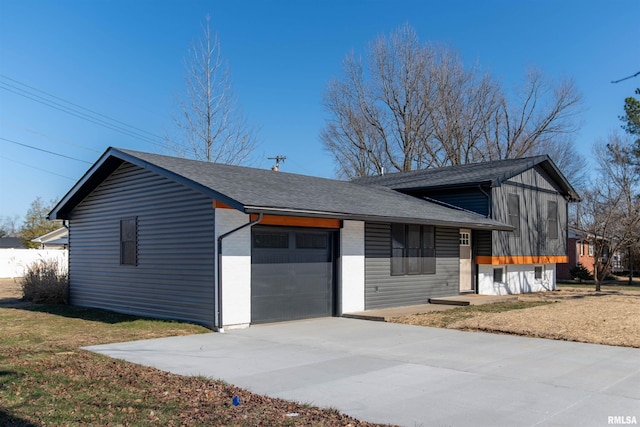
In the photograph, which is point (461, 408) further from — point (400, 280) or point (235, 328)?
point (400, 280)

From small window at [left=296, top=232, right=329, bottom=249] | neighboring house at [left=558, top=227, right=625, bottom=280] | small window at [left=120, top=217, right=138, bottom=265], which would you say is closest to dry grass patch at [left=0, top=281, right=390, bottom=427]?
small window at [left=120, top=217, right=138, bottom=265]

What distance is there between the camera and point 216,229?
35.9 feet

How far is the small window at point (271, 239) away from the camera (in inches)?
459

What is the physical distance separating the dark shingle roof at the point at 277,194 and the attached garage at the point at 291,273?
2.72 ft

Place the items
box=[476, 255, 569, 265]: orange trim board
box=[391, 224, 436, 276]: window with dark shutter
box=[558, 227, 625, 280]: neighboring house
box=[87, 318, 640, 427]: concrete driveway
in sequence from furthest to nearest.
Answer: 1. box=[558, 227, 625, 280]: neighboring house
2. box=[476, 255, 569, 265]: orange trim board
3. box=[391, 224, 436, 276]: window with dark shutter
4. box=[87, 318, 640, 427]: concrete driveway

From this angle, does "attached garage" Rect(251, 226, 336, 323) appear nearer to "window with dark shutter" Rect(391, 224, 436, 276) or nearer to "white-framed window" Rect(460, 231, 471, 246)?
"window with dark shutter" Rect(391, 224, 436, 276)

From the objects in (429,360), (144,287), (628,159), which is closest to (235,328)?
(144,287)

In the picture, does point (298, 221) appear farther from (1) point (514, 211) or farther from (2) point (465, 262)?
(1) point (514, 211)

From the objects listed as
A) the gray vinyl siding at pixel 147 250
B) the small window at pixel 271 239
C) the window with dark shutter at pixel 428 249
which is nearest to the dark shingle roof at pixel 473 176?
the window with dark shutter at pixel 428 249

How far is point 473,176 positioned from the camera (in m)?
19.3

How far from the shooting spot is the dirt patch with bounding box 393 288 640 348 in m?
10.3

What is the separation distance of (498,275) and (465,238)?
8.08 ft

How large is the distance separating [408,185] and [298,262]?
8.94 m

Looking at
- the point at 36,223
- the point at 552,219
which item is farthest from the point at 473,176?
the point at 36,223
